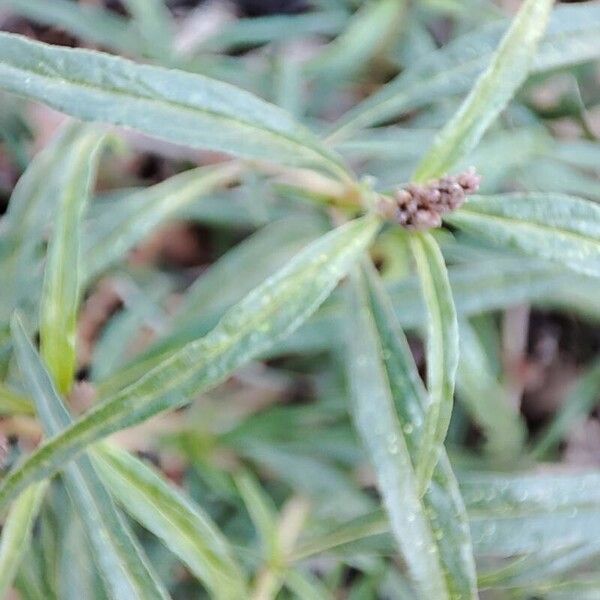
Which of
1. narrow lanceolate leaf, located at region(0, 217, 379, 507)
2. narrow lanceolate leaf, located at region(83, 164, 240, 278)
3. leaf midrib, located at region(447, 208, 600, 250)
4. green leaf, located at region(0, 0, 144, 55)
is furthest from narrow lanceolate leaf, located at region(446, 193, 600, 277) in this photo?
green leaf, located at region(0, 0, 144, 55)

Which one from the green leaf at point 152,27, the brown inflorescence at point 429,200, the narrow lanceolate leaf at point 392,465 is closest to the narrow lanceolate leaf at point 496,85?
the brown inflorescence at point 429,200

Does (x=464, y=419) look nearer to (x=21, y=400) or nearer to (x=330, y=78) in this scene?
(x=330, y=78)

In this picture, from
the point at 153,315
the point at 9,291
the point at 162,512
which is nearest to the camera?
the point at 162,512

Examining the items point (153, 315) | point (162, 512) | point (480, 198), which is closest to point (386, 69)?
point (153, 315)

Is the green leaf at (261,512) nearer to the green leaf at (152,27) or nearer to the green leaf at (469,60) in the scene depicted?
the green leaf at (469,60)

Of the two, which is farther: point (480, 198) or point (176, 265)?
point (176, 265)

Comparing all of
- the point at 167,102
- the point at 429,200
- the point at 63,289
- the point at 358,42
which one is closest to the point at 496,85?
the point at 429,200

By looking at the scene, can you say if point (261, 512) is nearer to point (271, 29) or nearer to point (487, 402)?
point (487, 402)
